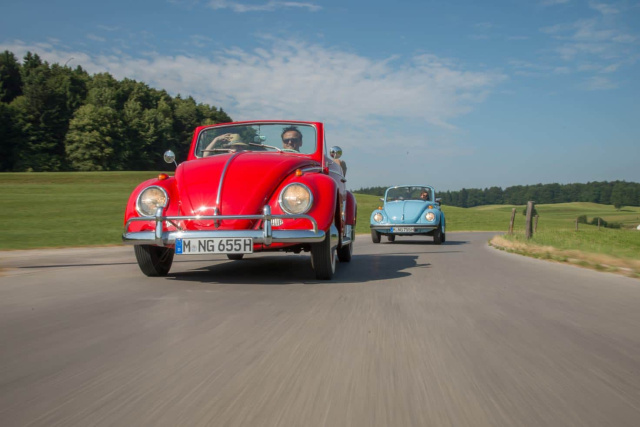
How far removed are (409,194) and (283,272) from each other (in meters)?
9.62

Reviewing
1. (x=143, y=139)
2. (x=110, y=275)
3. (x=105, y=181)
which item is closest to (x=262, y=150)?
(x=110, y=275)

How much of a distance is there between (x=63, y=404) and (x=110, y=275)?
4.77 meters

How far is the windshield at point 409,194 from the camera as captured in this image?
52.2ft

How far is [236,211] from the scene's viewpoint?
5.46 metres

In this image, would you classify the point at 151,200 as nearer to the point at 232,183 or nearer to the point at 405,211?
the point at 232,183

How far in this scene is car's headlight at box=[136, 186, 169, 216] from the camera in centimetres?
576

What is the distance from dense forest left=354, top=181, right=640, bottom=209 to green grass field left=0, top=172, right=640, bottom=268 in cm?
1192

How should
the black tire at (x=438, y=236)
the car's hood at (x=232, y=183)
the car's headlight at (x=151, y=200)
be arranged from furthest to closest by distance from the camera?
the black tire at (x=438, y=236) < the car's headlight at (x=151, y=200) < the car's hood at (x=232, y=183)

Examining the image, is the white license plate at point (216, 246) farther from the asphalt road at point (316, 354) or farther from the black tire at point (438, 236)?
the black tire at point (438, 236)

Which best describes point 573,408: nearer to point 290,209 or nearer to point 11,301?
point 290,209

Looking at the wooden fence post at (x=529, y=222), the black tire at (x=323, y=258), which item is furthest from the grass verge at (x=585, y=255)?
the black tire at (x=323, y=258)

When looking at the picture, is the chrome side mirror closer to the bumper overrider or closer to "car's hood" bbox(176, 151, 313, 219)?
"car's hood" bbox(176, 151, 313, 219)

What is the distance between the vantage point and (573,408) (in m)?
2.06

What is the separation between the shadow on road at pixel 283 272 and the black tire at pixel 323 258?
0.08 m
